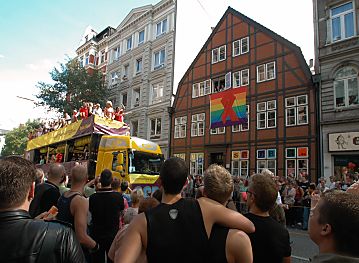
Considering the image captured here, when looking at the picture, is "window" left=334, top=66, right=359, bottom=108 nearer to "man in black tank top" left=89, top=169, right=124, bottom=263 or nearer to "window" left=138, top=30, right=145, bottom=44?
"man in black tank top" left=89, top=169, right=124, bottom=263

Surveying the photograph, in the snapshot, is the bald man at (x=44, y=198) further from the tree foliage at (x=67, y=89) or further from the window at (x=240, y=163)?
the tree foliage at (x=67, y=89)

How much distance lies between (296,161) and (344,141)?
299 cm

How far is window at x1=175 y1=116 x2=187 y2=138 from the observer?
2458cm

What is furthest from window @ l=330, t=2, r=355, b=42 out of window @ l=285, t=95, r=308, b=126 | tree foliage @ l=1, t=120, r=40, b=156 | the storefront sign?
tree foliage @ l=1, t=120, r=40, b=156

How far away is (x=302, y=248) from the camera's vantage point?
7.88 metres

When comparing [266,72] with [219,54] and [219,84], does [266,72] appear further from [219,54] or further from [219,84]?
[219,54]

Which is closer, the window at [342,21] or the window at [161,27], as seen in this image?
the window at [342,21]

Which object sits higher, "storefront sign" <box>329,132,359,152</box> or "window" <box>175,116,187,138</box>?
"window" <box>175,116,187,138</box>

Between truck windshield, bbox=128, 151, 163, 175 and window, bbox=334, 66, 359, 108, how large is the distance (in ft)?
36.9

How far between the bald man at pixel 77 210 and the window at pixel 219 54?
2098cm

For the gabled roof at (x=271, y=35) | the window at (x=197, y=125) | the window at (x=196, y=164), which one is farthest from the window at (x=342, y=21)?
the window at (x=196, y=164)

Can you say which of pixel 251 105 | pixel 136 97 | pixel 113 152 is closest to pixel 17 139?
pixel 136 97

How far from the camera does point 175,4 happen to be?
86.7ft

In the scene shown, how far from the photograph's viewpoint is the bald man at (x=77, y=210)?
133 inches
